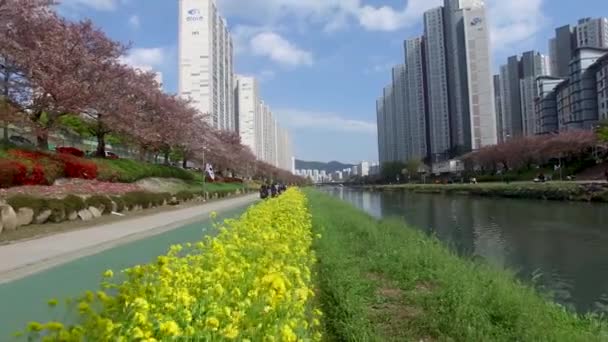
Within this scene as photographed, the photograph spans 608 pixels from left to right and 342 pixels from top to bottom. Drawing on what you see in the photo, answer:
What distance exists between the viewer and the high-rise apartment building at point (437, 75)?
331 feet

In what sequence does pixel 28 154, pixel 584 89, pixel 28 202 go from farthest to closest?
pixel 584 89, pixel 28 154, pixel 28 202

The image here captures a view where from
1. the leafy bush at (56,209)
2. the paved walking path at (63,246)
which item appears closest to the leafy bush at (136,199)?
the leafy bush at (56,209)

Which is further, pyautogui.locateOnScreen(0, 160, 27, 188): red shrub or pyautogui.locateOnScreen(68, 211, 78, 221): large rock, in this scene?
pyautogui.locateOnScreen(0, 160, 27, 188): red shrub

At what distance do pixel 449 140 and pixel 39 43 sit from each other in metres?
96.4

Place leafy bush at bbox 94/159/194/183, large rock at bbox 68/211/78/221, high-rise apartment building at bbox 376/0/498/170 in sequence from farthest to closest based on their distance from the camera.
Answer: high-rise apartment building at bbox 376/0/498/170 → leafy bush at bbox 94/159/194/183 → large rock at bbox 68/211/78/221

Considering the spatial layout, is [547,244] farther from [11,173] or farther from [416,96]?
[416,96]

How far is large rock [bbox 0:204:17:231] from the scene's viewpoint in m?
11.0

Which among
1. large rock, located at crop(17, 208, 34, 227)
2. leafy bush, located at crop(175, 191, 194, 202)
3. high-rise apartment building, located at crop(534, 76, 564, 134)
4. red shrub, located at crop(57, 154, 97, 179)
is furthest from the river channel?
high-rise apartment building, located at crop(534, 76, 564, 134)

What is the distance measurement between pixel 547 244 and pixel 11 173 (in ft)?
57.2

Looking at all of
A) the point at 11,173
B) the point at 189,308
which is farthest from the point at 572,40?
the point at 189,308

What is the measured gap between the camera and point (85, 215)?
591 inches

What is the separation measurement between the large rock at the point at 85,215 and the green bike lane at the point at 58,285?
5.60 m

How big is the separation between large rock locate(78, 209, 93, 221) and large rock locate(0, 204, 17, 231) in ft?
10.9

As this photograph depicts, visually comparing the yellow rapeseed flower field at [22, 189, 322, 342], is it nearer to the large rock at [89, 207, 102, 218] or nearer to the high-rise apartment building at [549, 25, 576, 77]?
the large rock at [89, 207, 102, 218]
